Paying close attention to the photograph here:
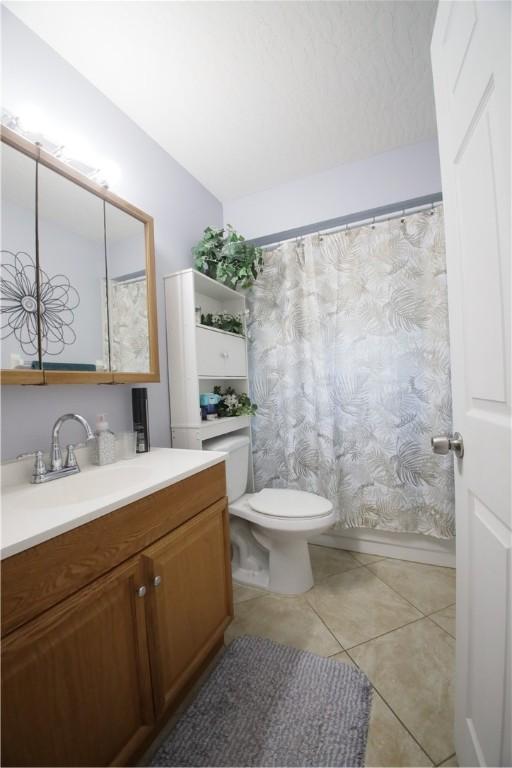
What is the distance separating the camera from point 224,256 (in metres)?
1.82

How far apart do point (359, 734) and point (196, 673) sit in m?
0.55

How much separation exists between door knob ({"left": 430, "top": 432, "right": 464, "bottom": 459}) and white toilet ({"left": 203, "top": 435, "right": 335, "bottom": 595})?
0.87 m

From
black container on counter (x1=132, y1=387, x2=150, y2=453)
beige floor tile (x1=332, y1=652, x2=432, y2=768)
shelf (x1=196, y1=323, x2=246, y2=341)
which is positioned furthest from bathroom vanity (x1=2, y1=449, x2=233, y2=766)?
→ shelf (x1=196, y1=323, x2=246, y2=341)

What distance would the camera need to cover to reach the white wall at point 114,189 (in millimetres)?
1040

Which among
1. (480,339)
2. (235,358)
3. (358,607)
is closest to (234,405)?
(235,358)

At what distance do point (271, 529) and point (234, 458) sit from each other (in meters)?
0.45

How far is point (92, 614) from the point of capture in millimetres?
727

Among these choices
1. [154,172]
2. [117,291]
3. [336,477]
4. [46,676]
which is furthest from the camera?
[336,477]

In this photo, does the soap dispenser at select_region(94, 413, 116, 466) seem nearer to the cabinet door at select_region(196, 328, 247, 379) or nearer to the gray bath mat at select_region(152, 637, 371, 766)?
the cabinet door at select_region(196, 328, 247, 379)

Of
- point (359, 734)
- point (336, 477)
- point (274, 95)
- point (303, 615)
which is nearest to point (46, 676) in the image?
point (359, 734)

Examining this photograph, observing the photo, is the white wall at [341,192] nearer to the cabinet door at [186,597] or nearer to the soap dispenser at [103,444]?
the soap dispenser at [103,444]

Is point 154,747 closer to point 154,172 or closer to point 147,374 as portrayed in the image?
point 147,374

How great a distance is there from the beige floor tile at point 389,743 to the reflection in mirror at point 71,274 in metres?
1.54

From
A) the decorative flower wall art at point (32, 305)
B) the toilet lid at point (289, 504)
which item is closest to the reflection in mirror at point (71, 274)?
the decorative flower wall art at point (32, 305)
